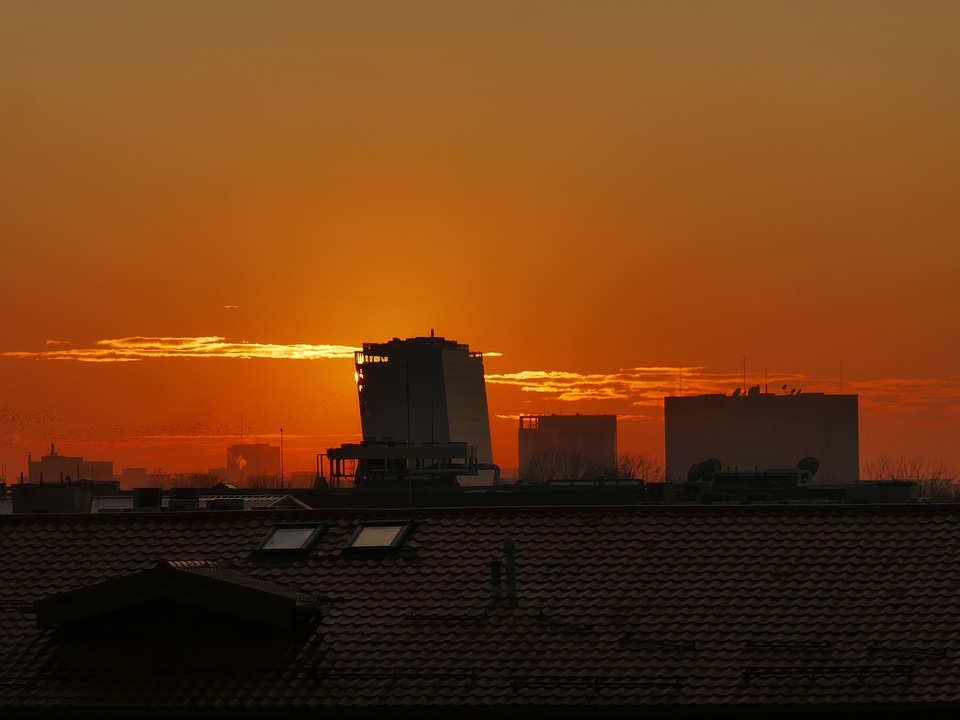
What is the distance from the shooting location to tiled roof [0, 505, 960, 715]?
28078mm

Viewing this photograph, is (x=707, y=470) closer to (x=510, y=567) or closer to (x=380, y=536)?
(x=380, y=536)

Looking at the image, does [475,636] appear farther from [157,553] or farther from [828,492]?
[828,492]

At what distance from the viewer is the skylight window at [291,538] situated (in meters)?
34.2

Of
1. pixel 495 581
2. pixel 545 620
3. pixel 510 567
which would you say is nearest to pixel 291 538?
pixel 495 581

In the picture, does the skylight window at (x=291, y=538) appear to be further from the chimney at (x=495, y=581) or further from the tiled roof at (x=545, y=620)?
the chimney at (x=495, y=581)

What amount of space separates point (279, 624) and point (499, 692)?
171 inches

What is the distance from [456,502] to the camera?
161 m

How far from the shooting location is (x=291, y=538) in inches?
1380

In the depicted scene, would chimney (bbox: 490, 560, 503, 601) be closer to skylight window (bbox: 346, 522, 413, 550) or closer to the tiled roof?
the tiled roof

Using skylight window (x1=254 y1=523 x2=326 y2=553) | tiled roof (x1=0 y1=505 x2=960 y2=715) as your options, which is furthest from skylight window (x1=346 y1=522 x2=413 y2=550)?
skylight window (x1=254 y1=523 x2=326 y2=553)

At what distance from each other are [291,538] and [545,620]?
6805 mm

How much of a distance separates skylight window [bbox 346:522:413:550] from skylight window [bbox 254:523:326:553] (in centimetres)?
82

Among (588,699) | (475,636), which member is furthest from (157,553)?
(588,699)

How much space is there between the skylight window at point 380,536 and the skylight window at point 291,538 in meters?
0.82
